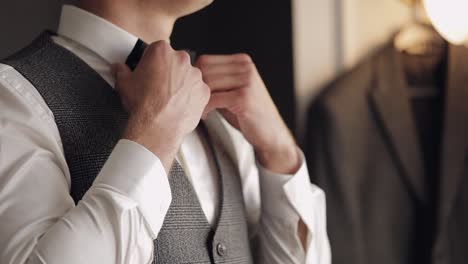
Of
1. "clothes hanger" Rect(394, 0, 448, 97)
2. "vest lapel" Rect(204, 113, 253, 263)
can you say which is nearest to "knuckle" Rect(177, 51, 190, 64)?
"vest lapel" Rect(204, 113, 253, 263)

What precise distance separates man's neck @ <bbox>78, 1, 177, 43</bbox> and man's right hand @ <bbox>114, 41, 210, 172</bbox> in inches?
4.1

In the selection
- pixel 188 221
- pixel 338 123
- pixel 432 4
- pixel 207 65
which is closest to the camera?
pixel 188 221

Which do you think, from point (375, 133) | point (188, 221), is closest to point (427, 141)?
point (375, 133)

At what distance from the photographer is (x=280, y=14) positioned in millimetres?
1710

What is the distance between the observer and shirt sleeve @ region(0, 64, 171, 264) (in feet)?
2.57

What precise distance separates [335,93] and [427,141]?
262 mm

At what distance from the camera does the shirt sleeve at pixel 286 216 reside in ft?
3.84

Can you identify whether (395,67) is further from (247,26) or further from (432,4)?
(247,26)

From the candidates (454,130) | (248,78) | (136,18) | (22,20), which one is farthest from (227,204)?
(454,130)

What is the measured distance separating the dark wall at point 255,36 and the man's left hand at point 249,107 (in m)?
0.54

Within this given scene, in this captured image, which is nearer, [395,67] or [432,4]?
[432,4]

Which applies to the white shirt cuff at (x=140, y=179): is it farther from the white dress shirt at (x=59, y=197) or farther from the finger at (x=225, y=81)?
the finger at (x=225, y=81)

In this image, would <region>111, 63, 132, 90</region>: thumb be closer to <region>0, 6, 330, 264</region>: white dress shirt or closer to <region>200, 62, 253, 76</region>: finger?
<region>0, 6, 330, 264</region>: white dress shirt

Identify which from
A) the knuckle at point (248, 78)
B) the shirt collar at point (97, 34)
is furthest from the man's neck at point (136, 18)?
the knuckle at point (248, 78)
